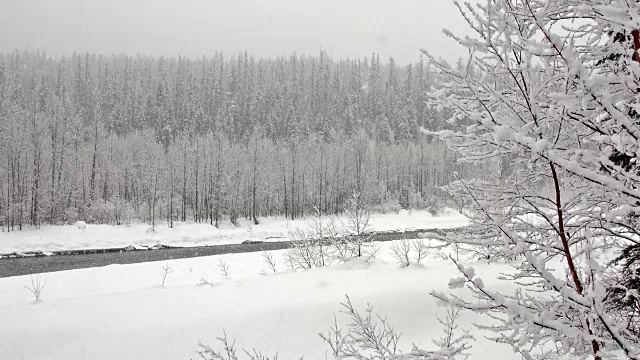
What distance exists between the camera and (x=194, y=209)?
5147cm

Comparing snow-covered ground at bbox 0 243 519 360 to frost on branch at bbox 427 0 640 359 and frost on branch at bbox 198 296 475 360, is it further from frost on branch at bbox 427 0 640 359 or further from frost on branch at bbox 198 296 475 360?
frost on branch at bbox 427 0 640 359

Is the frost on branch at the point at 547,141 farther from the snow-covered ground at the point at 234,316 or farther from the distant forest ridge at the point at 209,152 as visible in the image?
the snow-covered ground at the point at 234,316

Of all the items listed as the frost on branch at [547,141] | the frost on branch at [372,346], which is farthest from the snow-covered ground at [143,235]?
the frost on branch at [547,141]

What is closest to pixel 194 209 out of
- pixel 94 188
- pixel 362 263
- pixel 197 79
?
pixel 94 188

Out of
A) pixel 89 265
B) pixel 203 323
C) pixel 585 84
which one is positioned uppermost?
pixel 585 84

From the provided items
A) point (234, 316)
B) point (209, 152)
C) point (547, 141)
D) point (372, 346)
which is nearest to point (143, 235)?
point (209, 152)

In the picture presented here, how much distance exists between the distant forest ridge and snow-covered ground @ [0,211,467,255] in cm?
409

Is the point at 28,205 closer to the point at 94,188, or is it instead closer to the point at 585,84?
the point at 94,188

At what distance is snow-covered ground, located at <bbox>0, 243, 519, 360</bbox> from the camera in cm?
982

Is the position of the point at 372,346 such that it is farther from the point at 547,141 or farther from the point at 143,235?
the point at 143,235

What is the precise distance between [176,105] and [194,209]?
4872 centimetres

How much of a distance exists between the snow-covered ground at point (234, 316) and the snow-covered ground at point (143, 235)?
1438 cm

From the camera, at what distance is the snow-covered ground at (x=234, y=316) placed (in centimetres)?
982

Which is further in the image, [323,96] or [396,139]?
[323,96]
